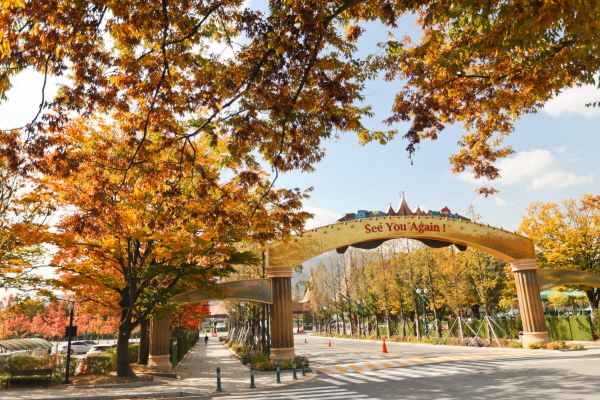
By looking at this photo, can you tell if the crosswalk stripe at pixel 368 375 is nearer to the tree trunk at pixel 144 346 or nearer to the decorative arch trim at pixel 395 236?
the decorative arch trim at pixel 395 236

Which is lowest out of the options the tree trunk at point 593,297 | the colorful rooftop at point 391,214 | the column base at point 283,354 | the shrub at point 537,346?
the shrub at point 537,346

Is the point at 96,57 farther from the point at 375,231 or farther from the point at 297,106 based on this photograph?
the point at 375,231

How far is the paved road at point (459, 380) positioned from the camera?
Result: 11188mm

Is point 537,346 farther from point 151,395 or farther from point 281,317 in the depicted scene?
point 151,395

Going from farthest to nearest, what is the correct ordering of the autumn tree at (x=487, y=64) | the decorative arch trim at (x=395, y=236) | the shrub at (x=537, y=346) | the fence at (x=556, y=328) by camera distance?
the fence at (x=556, y=328), the shrub at (x=537, y=346), the decorative arch trim at (x=395, y=236), the autumn tree at (x=487, y=64)

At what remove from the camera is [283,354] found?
2111cm

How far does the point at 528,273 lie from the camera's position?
25.3 meters

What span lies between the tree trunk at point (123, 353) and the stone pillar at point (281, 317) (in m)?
7.19

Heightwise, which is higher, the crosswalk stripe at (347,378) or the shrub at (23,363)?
the shrub at (23,363)

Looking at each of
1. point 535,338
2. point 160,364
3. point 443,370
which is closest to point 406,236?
point 443,370

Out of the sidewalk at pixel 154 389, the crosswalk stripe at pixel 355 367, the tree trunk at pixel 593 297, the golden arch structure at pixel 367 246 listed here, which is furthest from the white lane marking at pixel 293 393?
the tree trunk at pixel 593 297

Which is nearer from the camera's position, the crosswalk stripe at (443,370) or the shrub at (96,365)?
the crosswalk stripe at (443,370)

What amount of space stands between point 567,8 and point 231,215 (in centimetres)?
813

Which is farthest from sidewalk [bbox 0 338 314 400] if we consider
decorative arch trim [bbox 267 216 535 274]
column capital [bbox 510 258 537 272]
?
column capital [bbox 510 258 537 272]
